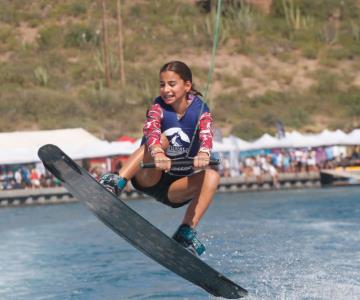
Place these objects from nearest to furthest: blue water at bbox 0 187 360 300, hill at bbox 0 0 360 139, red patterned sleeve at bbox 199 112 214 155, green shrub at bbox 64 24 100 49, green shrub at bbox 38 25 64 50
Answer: red patterned sleeve at bbox 199 112 214 155 < blue water at bbox 0 187 360 300 < hill at bbox 0 0 360 139 < green shrub at bbox 64 24 100 49 < green shrub at bbox 38 25 64 50

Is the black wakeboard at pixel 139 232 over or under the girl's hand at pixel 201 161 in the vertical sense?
under

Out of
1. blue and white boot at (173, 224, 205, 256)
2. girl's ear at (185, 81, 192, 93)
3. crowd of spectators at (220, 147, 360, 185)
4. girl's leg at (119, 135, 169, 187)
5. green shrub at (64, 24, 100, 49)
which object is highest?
green shrub at (64, 24, 100, 49)

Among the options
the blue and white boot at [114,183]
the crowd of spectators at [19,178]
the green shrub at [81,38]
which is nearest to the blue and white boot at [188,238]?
the blue and white boot at [114,183]

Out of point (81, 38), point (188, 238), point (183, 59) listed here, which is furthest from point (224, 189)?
point (188, 238)

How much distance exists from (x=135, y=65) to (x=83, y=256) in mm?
38324

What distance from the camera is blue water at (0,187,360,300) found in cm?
760

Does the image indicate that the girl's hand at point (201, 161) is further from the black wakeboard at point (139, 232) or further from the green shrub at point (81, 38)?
the green shrub at point (81, 38)

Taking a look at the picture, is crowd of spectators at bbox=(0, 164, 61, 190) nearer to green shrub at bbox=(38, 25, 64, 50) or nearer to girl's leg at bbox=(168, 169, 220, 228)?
green shrub at bbox=(38, 25, 64, 50)

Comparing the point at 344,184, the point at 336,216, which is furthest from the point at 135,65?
the point at 336,216

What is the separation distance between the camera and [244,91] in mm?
46594

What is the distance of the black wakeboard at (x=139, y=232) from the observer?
5.90 meters

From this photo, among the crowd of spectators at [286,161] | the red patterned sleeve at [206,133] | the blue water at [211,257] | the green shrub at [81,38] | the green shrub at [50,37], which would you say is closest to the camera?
the red patterned sleeve at [206,133]

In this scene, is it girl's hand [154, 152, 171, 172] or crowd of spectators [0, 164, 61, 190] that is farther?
crowd of spectators [0, 164, 61, 190]

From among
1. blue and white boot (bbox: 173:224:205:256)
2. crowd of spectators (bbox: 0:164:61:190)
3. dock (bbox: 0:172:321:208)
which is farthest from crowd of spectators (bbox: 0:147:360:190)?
blue and white boot (bbox: 173:224:205:256)
